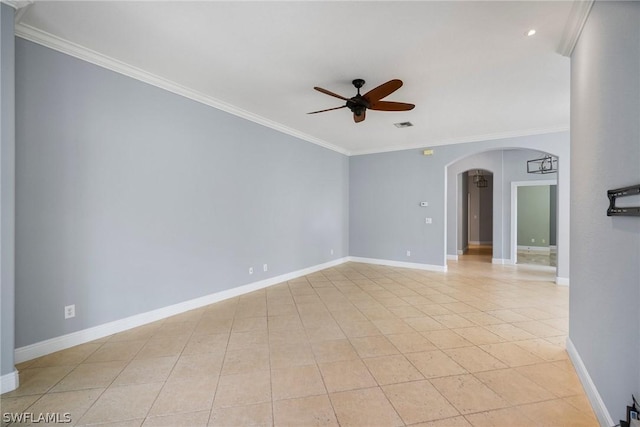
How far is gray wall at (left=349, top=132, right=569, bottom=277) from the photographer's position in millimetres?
5707

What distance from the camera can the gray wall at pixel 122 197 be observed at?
7.86ft

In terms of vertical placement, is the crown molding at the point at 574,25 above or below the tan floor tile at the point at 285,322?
above

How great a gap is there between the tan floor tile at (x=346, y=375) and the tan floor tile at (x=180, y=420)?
0.84 meters

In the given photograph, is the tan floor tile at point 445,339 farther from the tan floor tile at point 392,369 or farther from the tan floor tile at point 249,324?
the tan floor tile at point 249,324

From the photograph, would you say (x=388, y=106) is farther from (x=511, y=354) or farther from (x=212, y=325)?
(x=212, y=325)

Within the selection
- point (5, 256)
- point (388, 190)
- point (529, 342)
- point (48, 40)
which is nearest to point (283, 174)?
point (388, 190)

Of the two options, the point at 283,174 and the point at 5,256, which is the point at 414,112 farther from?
the point at 5,256

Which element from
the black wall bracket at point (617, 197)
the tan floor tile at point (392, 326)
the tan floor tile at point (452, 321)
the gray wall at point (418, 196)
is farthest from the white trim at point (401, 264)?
the black wall bracket at point (617, 197)

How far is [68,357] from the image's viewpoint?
2410 mm

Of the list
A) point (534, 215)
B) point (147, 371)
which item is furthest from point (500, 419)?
point (534, 215)

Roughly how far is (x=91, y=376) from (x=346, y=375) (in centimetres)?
199

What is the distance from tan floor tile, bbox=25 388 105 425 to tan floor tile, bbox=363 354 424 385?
1999 mm

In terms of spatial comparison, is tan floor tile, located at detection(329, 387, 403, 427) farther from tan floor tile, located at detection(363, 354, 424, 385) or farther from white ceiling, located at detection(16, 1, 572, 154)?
white ceiling, located at detection(16, 1, 572, 154)

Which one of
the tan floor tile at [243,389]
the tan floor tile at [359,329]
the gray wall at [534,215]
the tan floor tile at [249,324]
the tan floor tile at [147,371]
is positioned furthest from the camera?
the gray wall at [534,215]
